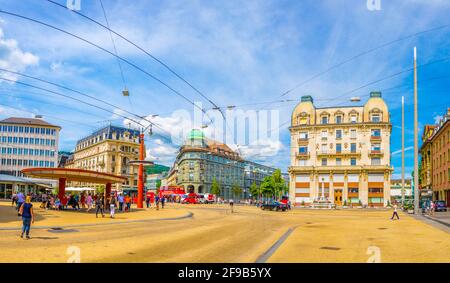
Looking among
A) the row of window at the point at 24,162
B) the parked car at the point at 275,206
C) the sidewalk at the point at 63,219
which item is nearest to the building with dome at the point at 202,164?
the row of window at the point at 24,162

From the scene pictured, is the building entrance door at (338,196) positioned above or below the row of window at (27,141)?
below

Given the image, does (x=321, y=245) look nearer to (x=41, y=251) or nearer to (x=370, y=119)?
(x=41, y=251)

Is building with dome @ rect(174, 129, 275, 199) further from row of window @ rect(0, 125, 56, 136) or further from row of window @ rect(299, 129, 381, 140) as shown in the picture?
row of window @ rect(0, 125, 56, 136)

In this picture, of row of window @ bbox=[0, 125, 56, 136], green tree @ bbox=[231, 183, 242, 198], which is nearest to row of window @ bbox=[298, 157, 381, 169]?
green tree @ bbox=[231, 183, 242, 198]

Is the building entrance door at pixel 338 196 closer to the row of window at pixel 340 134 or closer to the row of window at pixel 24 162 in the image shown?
the row of window at pixel 340 134

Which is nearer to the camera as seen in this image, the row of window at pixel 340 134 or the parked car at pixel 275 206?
the parked car at pixel 275 206

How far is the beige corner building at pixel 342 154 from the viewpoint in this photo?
277 feet

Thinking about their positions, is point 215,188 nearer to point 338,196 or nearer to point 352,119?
point 338,196

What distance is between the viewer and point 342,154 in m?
87.4

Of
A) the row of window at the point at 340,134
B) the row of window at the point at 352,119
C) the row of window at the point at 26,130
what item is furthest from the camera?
the row of window at the point at 26,130

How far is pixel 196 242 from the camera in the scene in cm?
1738

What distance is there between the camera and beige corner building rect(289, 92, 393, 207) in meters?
84.5

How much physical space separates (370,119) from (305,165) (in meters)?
16.7

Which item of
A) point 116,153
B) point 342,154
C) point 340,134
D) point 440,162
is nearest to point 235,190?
point 116,153
